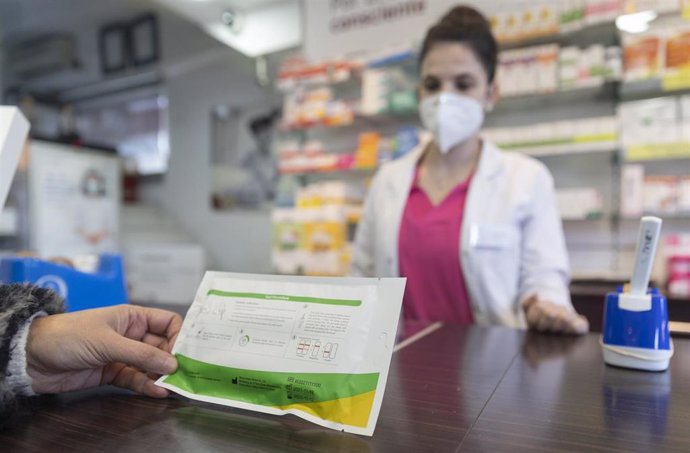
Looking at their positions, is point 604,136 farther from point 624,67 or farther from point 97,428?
point 97,428

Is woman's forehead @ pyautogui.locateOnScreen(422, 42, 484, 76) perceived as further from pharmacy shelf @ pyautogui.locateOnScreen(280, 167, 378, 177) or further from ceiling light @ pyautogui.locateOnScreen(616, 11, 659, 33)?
pharmacy shelf @ pyautogui.locateOnScreen(280, 167, 378, 177)

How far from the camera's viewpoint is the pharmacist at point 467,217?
4.99 ft

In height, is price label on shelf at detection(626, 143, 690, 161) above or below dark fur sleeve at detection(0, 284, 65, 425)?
above

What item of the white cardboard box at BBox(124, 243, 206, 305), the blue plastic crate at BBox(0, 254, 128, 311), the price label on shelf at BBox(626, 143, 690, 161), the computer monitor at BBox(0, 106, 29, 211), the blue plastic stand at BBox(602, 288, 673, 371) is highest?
the price label on shelf at BBox(626, 143, 690, 161)

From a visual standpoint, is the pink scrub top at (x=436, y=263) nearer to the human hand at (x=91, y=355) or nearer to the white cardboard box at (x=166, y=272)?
the human hand at (x=91, y=355)

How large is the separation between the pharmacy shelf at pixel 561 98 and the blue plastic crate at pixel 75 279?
2308 millimetres

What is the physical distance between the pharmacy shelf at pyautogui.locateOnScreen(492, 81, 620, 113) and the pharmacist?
103 centimetres

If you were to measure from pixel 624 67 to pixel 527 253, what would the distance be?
57.4 inches

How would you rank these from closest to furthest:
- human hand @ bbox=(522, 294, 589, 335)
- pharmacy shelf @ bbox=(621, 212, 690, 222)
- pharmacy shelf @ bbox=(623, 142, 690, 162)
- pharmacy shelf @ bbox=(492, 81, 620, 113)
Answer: human hand @ bbox=(522, 294, 589, 335)
pharmacy shelf @ bbox=(623, 142, 690, 162)
pharmacy shelf @ bbox=(621, 212, 690, 222)
pharmacy shelf @ bbox=(492, 81, 620, 113)

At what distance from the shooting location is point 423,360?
0.85 metres

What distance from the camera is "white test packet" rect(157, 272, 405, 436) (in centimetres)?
53

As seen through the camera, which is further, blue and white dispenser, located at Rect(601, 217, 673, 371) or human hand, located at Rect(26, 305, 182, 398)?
blue and white dispenser, located at Rect(601, 217, 673, 371)

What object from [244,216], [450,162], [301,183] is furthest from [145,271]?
[450,162]

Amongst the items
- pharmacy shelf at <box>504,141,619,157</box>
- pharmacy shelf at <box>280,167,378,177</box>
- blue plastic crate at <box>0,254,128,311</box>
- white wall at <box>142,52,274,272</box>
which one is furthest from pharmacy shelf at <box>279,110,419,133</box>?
blue plastic crate at <box>0,254,128,311</box>
